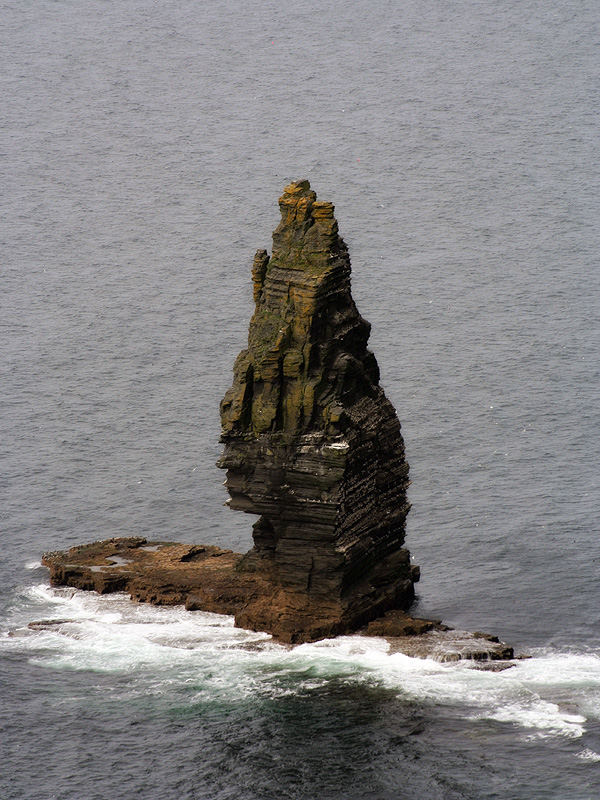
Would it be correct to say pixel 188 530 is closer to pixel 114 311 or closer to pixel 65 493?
pixel 65 493

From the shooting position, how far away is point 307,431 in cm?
12531

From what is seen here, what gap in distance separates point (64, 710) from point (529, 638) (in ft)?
95.8

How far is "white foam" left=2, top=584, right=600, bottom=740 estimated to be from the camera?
4604 inches

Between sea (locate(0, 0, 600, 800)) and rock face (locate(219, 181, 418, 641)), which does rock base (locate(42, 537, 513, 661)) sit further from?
sea (locate(0, 0, 600, 800))

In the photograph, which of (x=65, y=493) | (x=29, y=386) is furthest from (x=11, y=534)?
(x=29, y=386)

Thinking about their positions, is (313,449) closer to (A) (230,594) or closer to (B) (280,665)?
(A) (230,594)

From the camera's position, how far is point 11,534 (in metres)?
146

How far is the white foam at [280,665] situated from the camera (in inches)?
4604

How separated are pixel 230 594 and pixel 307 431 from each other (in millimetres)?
12565

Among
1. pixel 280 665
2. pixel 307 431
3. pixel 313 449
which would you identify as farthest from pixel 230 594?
pixel 307 431

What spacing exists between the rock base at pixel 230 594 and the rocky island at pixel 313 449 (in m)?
0.13

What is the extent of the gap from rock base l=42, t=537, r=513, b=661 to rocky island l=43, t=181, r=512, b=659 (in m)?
0.13

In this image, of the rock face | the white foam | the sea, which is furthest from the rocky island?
the sea

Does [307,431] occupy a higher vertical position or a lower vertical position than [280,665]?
higher
